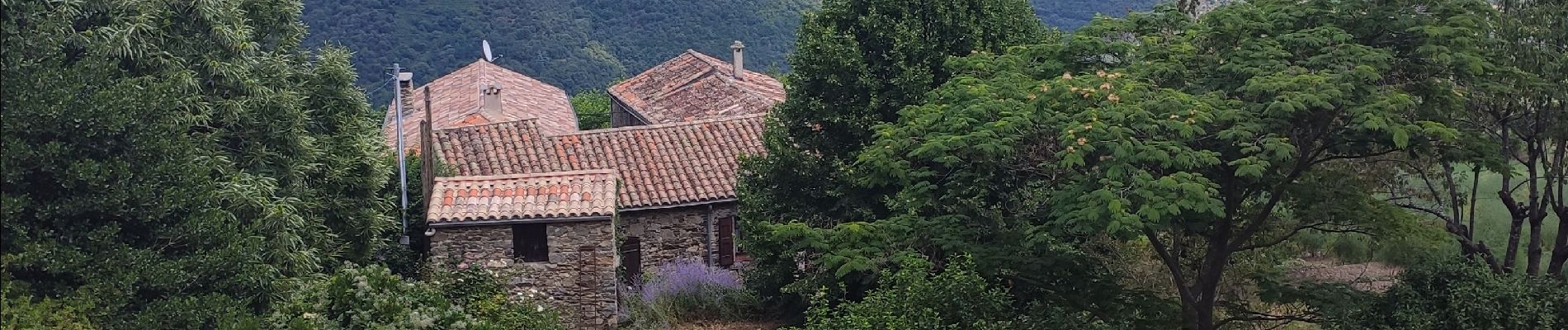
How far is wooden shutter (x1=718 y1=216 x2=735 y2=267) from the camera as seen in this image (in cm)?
2203

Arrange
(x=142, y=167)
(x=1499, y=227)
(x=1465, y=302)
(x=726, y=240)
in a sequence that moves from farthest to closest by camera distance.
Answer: (x=726, y=240), (x=1499, y=227), (x=1465, y=302), (x=142, y=167)

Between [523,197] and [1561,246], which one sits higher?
[523,197]

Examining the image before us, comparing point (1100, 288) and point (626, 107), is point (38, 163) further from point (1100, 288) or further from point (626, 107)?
point (626, 107)

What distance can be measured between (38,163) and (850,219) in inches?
372

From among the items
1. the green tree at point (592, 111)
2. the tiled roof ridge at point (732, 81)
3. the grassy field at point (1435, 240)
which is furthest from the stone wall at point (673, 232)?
the green tree at point (592, 111)

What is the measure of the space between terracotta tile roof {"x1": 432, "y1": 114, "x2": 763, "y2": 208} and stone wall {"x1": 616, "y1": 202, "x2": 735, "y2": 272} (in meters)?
0.37

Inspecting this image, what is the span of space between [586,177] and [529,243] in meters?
1.18

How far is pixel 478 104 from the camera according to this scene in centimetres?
→ 2805

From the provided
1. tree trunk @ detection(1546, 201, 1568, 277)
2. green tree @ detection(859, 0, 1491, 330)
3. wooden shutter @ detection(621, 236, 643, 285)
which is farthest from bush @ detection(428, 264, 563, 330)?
tree trunk @ detection(1546, 201, 1568, 277)

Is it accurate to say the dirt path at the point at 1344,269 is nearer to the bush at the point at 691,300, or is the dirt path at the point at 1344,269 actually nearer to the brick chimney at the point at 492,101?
the bush at the point at 691,300

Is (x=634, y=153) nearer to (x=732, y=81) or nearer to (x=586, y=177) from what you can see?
(x=586, y=177)

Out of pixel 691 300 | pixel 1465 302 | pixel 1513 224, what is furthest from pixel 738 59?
pixel 1465 302

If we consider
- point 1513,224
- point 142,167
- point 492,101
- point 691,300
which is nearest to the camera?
point 142,167

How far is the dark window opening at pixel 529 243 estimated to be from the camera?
16359 millimetres
